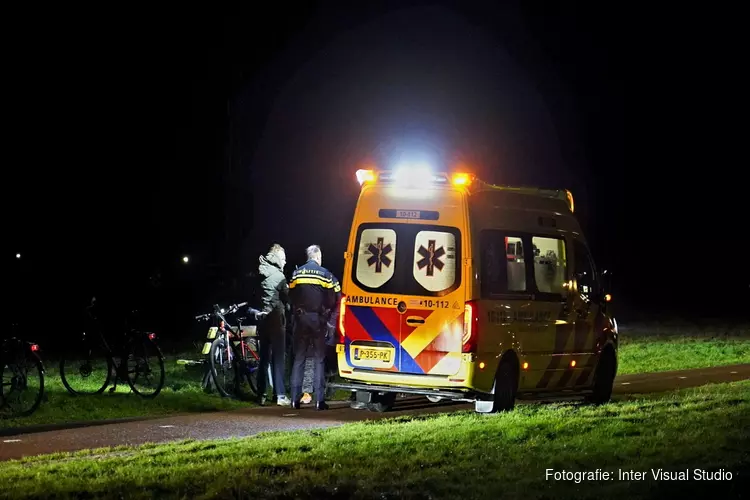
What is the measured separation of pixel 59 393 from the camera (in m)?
15.9

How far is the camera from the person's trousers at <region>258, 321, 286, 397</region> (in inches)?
615

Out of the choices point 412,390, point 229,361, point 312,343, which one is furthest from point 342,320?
point 229,361

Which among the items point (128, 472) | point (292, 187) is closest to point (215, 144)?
point (292, 187)

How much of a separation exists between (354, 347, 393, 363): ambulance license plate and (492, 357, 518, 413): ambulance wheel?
1.14m

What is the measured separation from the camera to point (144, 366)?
1582 cm

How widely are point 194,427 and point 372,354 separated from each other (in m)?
1.96

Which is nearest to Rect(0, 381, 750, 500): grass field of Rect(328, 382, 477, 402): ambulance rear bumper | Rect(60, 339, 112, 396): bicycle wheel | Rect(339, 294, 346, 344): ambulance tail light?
Rect(328, 382, 477, 402): ambulance rear bumper

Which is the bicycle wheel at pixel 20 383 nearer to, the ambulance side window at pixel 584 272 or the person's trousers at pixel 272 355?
the person's trousers at pixel 272 355

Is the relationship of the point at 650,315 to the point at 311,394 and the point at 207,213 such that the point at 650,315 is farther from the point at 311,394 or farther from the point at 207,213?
the point at 207,213

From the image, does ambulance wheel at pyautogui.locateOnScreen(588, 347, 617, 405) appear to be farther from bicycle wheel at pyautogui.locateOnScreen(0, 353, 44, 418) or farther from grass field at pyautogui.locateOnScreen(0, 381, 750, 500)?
bicycle wheel at pyautogui.locateOnScreen(0, 353, 44, 418)

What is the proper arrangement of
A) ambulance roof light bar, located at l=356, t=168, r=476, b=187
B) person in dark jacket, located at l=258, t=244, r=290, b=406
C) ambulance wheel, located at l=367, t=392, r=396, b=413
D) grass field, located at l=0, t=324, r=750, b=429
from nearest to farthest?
ambulance roof light bar, located at l=356, t=168, r=476, b=187, ambulance wheel, located at l=367, t=392, r=396, b=413, grass field, located at l=0, t=324, r=750, b=429, person in dark jacket, located at l=258, t=244, r=290, b=406

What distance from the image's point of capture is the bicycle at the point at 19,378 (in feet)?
46.5

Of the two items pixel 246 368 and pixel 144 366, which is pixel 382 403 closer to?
pixel 246 368

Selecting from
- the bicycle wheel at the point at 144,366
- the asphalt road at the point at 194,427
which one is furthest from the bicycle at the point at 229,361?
the asphalt road at the point at 194,427
